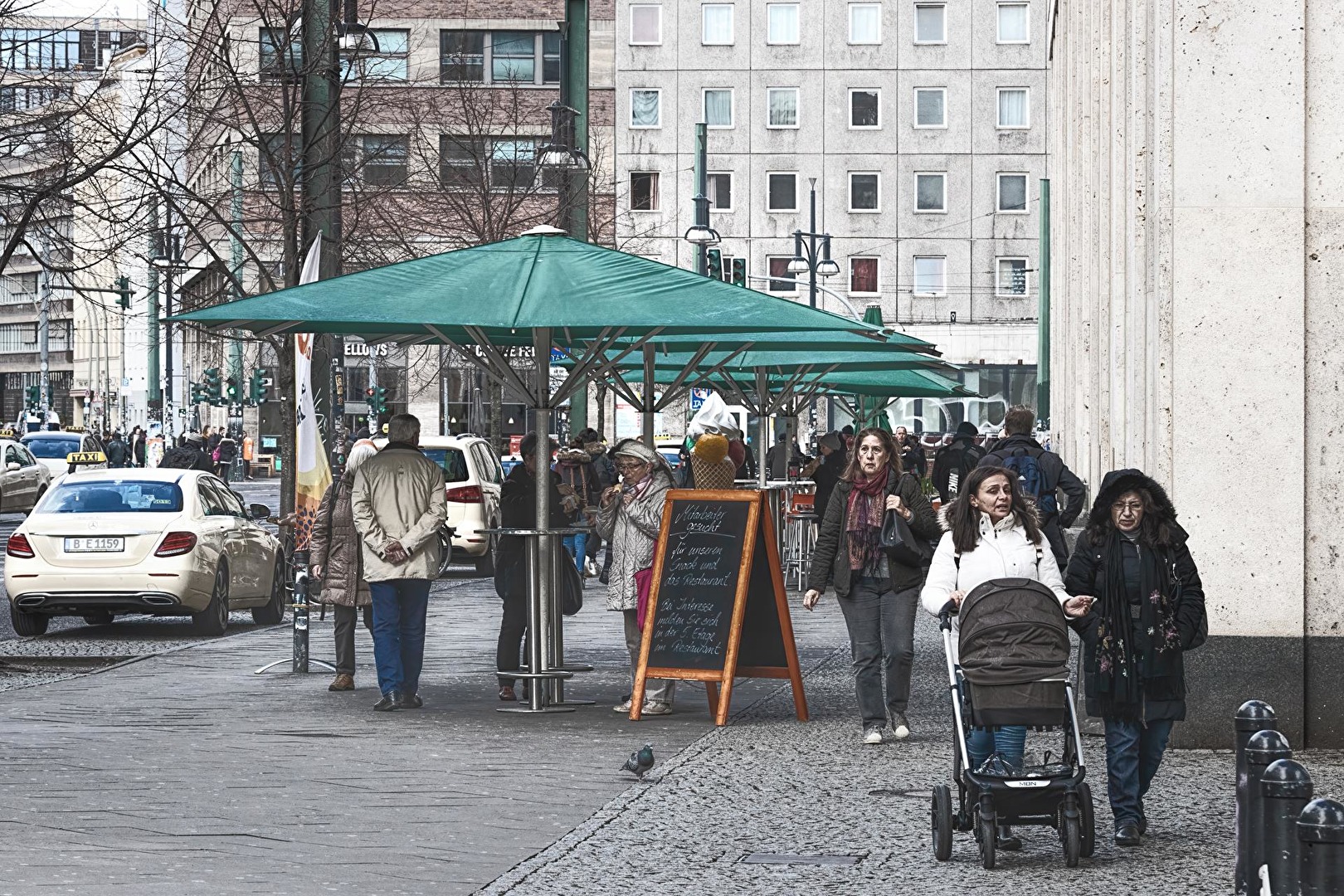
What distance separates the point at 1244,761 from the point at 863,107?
74065 millimetres

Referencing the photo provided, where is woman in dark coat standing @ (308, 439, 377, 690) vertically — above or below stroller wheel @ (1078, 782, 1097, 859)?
above

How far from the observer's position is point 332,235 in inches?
787

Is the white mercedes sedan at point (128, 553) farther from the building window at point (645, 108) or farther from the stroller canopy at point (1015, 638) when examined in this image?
the building window at point (645, 108)

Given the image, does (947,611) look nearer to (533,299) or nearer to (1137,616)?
(1137,616)

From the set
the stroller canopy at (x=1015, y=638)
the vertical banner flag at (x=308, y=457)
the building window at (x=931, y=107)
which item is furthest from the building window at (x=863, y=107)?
the stroller canopy at (x=1015, y=638)

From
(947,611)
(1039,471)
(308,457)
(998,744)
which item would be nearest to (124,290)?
(308,457)

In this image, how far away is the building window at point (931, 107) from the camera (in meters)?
79.4

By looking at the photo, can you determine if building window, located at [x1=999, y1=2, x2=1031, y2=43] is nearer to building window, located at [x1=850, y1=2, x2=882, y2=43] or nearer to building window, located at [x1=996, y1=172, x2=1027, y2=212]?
building window, located at [x1=850, y1=2, x2=882, y2=43]

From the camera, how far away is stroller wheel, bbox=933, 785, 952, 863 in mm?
8711

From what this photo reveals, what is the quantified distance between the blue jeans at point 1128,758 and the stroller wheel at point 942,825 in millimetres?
764

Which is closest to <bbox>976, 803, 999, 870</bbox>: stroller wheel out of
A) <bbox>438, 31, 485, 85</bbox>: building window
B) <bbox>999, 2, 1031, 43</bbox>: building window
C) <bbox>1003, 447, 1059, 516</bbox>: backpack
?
<bbox>1003, 447, 1059, 516</bbox>: backpack

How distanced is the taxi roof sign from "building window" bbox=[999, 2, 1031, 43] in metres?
35.1

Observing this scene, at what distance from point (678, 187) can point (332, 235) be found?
60.6 metres

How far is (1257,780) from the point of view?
658 cm
